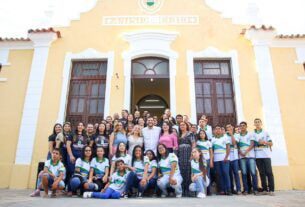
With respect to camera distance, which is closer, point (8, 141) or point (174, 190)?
point (174, 190)

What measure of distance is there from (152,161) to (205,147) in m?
1.27

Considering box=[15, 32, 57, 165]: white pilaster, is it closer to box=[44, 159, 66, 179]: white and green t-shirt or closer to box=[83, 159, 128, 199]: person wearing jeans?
box=[44, 159, 66, 179]: white and green t-shirt

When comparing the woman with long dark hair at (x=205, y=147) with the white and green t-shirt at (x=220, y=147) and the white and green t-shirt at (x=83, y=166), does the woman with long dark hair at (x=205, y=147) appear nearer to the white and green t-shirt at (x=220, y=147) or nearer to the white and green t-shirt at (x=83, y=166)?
the white and green t-shirt at (x=220, y=147)

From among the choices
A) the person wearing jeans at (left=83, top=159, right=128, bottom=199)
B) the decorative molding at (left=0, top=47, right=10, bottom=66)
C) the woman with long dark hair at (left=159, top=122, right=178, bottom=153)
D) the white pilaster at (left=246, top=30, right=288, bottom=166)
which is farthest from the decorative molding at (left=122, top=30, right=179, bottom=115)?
the decorative molding at (left=0, top=47, right=10, bottom=66)

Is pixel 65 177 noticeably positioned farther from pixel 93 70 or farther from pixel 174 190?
pixel 93 70

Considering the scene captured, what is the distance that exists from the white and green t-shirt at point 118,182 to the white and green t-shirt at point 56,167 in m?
1.08

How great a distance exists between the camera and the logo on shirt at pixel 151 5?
8.73 meters

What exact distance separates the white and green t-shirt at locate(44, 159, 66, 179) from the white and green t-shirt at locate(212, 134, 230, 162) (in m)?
3.38

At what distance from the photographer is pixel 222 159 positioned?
227 inches

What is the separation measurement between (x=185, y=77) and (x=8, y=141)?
18.8ft

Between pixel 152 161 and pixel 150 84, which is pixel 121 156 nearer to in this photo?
pixel 152 161

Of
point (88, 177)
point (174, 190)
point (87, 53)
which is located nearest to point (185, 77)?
point (87, 53)

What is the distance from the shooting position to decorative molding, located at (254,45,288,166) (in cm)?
702

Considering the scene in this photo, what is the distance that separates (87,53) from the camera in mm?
8266
